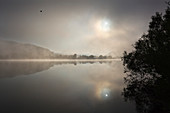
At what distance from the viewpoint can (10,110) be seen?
30922 mm

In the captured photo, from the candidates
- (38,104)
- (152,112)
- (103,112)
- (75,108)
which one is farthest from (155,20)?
(38,104)

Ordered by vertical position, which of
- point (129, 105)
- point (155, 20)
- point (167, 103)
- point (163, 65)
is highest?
point (155, 20)

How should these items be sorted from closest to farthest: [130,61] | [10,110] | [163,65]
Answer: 1. [163,65]
2. [10,110]
3. [130,61]

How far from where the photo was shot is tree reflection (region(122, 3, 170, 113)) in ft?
87.6

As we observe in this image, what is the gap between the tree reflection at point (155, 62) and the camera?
2671 cm

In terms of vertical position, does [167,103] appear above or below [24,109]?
above

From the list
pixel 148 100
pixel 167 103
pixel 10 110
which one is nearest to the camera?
pixel 167 103

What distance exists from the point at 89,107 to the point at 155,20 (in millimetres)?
25031

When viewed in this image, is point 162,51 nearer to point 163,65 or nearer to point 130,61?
point 163,65

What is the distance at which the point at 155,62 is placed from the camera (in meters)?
27.9

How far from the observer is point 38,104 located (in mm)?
35531

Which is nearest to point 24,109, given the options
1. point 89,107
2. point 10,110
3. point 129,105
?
point 10,110

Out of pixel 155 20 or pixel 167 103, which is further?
pixel 155 20

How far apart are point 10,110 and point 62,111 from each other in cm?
997
